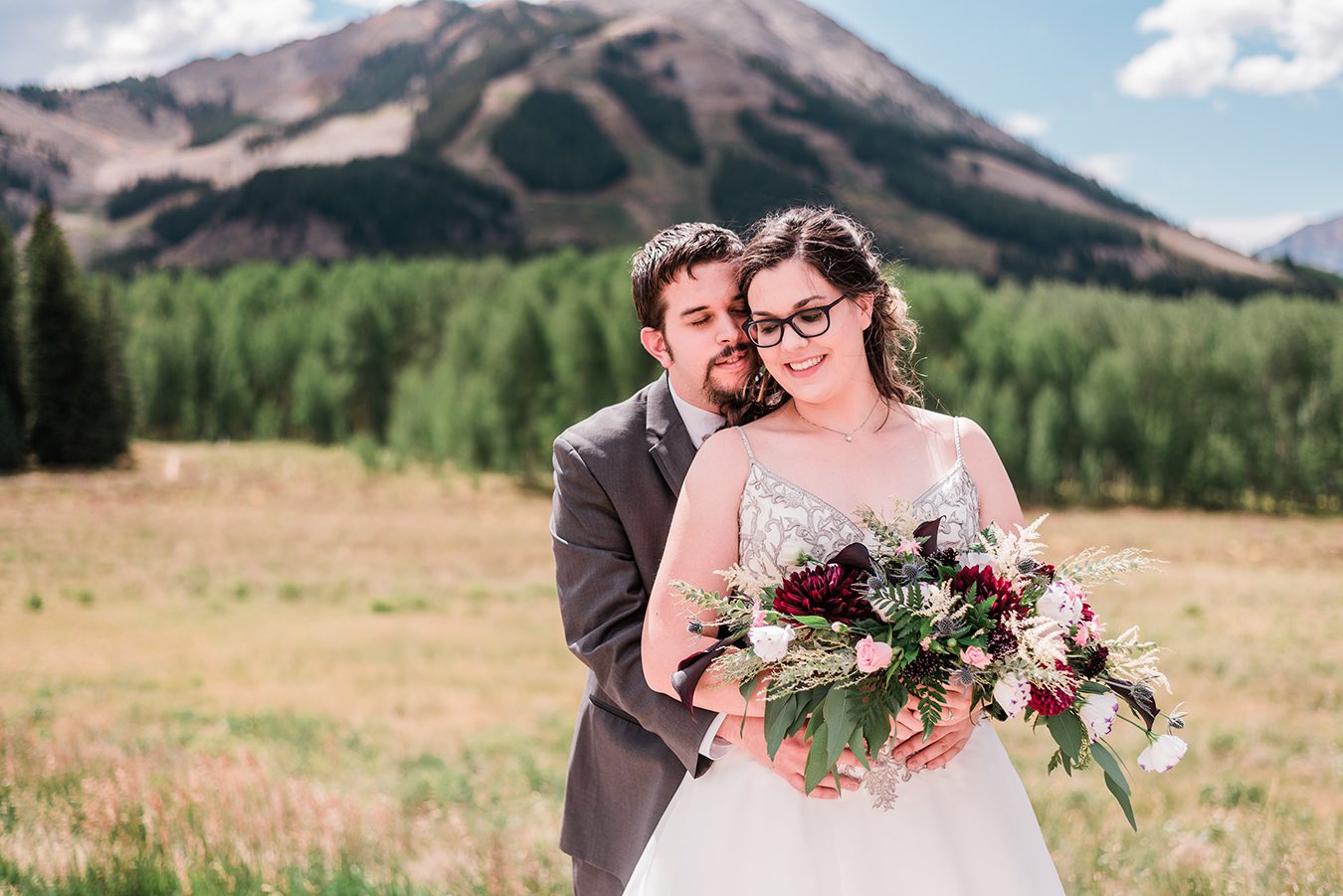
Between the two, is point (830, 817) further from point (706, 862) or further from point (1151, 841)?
point (1151, 841)

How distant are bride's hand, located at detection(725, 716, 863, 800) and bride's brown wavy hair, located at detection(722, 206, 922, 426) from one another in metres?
0.81

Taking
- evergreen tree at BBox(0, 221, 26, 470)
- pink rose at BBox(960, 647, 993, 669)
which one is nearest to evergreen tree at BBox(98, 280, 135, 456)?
evergreen tree at BBox(0, 221, 26, 470)

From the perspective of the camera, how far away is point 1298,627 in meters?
17.9

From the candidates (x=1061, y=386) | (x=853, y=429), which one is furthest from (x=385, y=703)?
(x=1061, y=386)

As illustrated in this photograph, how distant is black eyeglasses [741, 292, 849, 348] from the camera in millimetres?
2508

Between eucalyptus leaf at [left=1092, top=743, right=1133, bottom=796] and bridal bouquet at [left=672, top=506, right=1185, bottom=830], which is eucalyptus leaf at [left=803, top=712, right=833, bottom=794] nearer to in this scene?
bridal bouquet at [left=672, top=506, right=1185, bottom=830]

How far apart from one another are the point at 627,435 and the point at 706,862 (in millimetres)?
1132

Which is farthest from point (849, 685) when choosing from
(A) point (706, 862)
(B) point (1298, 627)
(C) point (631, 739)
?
(B) point (1298, 627)

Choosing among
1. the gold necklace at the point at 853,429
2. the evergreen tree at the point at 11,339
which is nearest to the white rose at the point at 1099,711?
the gold necklace at the point at 853,429

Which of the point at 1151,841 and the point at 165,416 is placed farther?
the point at 165,416

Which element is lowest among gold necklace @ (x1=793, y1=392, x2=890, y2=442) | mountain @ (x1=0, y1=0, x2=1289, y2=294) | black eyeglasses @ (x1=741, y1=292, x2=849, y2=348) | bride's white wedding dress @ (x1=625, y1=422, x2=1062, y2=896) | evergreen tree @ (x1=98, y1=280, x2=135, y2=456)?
evergreen tree @ (x1=98, y1=280, x2=135, y2=456)

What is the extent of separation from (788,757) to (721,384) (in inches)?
40.7

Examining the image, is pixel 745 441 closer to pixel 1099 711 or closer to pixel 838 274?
pixel 838 274

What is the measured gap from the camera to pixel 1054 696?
7.24 feet
